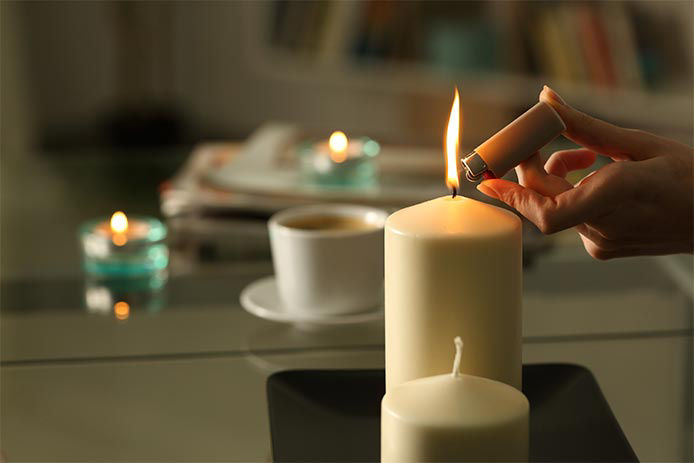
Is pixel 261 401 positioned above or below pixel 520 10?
below

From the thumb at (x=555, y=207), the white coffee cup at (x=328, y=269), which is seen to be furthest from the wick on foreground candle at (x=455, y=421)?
the white coffee cup at (x=328, y=269)

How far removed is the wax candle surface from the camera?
0.59 metres

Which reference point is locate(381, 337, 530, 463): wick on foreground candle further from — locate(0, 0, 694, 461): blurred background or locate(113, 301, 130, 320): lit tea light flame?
locate(113, 301, 130, 320): lit tea light flame

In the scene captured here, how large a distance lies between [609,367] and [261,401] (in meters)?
0.28

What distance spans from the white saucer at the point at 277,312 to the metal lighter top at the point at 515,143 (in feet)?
1.05

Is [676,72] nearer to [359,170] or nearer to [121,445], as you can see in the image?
[359,170]

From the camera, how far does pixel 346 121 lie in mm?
3787

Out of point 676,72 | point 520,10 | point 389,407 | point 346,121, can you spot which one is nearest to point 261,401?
point 389,407

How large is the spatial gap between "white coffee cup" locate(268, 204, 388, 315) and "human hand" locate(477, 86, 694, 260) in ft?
0.90

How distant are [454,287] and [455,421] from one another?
3.9 inches

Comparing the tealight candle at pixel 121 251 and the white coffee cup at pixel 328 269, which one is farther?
the tealight candle at pixel 121 251

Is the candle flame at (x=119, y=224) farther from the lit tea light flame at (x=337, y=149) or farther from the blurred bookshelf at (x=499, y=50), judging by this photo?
the blurred bookshelf at (x=499, y=50)

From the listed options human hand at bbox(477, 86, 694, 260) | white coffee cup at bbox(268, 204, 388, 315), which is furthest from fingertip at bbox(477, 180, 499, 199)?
white coffee cup at bbox(268, 204, 388, 315)

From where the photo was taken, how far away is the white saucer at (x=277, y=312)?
35.9 inches
